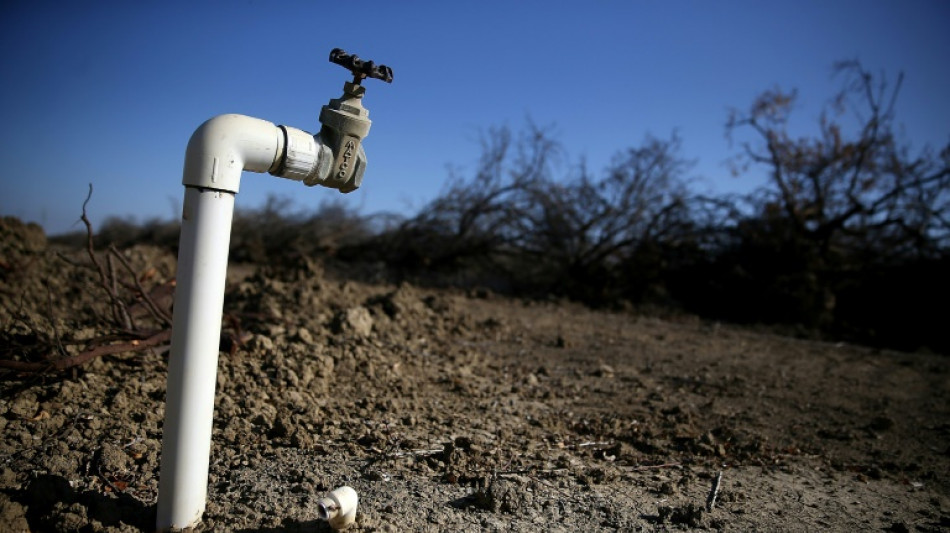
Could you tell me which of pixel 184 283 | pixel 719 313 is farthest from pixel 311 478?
pixel 719 313

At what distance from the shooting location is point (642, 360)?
543cm

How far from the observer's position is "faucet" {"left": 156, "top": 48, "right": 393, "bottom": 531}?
185 centimetres

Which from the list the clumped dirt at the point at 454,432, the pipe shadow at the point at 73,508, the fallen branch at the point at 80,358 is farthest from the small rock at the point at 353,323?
the pipe shadow at the point at 73,508

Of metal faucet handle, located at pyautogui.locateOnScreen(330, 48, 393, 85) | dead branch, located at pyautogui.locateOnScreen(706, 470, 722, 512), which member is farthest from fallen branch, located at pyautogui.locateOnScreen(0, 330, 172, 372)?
dead branch, located at pyautogui.locateOnScreen(706, 470, 722, 512)

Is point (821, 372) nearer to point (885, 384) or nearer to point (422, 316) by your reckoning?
point (885, 384)

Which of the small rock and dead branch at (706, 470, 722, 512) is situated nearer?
dead branch at (706, 470, 722, 512)

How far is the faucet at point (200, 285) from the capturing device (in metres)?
1.85

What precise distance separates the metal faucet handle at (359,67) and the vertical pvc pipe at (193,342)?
58cm

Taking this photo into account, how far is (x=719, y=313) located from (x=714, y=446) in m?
6.02

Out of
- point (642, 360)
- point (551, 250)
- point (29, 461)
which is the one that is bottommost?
point (29, 461)

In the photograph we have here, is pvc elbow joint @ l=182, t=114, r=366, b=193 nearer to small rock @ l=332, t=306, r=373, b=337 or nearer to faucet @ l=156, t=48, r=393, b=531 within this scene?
faucet @ l=156, t=48, r=393, b=531

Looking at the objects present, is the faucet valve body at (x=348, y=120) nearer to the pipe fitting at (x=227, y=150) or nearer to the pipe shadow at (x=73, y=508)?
the pipe fitting at (x=227, y=150)

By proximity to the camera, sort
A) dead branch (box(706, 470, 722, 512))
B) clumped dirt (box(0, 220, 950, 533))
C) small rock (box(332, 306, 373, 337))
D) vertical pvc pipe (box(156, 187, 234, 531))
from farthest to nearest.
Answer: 1. small rock (box(332, 306, 373, 337))
2. dead branch (box(706, 470, 722, 512))
3. clumped dirt (box(0, 220, 950, 533))
4. vertical pvc pipe (box(156, 187, 234, 531))

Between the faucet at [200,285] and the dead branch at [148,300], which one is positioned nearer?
the faucet at [200,285]
